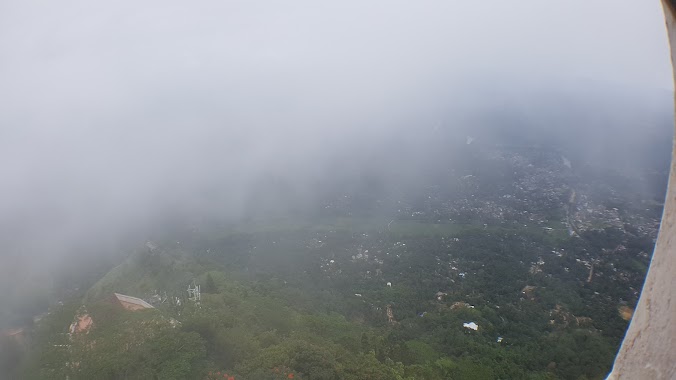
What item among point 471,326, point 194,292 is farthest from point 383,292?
point 194,292

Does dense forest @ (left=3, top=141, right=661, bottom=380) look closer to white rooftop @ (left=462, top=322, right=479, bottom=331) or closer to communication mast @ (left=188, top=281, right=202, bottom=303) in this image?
white rooftop @ (left=462, top=322, right=479, bottom=331)

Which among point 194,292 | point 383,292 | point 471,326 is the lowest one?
point 383,292

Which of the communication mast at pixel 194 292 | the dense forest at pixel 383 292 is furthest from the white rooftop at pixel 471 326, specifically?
the communication mast at pixel 194 292

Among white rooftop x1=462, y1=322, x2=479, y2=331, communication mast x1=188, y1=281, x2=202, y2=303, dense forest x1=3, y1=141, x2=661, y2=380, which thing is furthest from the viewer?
white rooftop x1=462, y1=322, x2=479, y2=331

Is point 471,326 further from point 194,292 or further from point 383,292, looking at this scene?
point 194,292

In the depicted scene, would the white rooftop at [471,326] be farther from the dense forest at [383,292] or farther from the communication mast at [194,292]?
the communication mast at [194,292]

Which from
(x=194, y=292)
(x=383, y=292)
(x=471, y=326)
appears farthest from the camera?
(x=383, y=292)

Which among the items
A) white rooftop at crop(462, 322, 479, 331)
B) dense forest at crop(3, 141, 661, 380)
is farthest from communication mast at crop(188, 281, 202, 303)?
white rooftop at crop(462, 322, 479, 331)

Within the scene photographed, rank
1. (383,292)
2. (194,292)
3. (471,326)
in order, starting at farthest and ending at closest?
1. (383,292)
2. (194,292)
3. (471,326)

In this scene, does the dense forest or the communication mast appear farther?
the communication mast

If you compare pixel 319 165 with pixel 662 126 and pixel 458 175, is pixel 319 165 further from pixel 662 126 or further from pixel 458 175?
pixel 662 126

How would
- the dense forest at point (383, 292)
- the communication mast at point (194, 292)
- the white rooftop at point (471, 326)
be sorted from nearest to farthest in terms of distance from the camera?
the dense forest at point (383, 292), the communication mast at point (194, 292), the white rooftop at point (471, 326)

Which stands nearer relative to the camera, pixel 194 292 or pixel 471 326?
pixel 471 326
